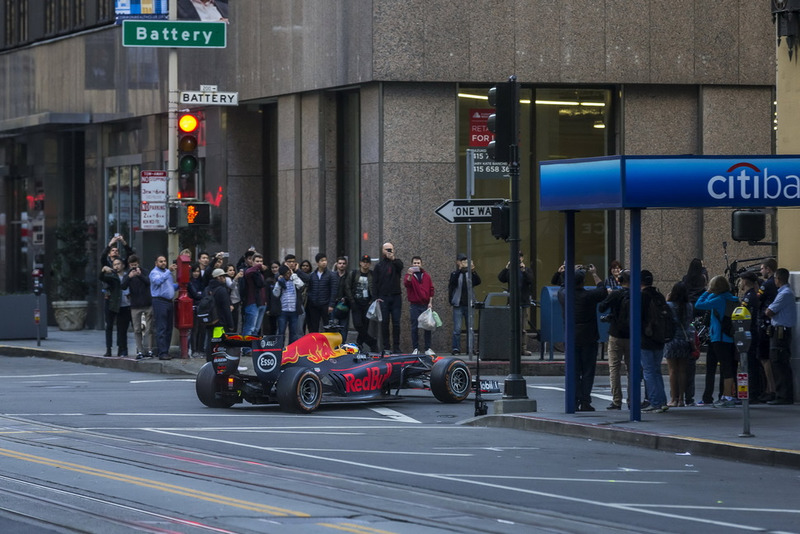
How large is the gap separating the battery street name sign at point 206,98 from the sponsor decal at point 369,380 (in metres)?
7.81

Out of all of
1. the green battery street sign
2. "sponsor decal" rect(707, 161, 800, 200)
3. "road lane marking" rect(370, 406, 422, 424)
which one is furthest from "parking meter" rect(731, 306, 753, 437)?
the green battery street sign

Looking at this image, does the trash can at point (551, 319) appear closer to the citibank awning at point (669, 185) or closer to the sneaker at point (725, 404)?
the sneaker at point (725, 404)

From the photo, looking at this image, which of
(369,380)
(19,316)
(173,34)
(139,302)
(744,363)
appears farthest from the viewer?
(19,316)

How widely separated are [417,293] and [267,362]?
8343 mm

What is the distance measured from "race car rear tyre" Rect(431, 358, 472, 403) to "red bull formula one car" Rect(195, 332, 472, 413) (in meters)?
0.01

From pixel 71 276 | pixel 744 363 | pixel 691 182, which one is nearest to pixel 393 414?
pixel 691 182

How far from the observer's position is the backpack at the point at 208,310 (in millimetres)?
24219

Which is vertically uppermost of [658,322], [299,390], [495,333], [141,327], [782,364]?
[658,322]

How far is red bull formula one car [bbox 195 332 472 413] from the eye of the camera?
1864 centimetres

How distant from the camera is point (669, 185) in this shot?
→ 53.8 feet

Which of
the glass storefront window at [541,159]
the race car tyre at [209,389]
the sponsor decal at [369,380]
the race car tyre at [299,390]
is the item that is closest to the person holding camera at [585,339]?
the sponsor decal at [369,380]

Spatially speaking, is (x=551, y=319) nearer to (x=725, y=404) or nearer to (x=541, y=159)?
(x=541, y=159)

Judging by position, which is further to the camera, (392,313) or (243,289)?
(392,313)

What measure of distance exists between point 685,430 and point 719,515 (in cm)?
502
